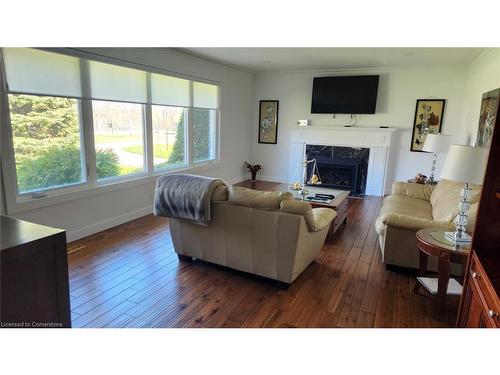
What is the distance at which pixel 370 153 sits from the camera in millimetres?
6492

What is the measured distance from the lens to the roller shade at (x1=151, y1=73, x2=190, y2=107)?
4.70m

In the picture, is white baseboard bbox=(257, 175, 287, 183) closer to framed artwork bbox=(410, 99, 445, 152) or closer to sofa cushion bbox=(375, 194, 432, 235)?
framed artwork bbox=(410, 99, 445, 152)

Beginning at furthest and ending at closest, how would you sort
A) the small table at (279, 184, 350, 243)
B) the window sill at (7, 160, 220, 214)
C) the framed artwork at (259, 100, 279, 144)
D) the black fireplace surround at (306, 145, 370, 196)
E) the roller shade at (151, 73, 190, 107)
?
the framed artwork at (259, 100, 279, 144)
the black fireplace surround at (306, 145, 370, 196)
the roller shade at (151, 73, 190, 107)
the small table at (279, 184, 350, 243)
the window sill at (7, 160, 220, 214)

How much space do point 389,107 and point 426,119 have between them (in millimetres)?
737

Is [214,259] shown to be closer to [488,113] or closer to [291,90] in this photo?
[488,113]

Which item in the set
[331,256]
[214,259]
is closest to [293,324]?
[214,259]

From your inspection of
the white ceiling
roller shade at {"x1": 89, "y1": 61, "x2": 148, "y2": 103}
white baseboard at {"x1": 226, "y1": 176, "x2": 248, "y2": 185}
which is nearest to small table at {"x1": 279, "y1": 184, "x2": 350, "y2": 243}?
the white ceiling

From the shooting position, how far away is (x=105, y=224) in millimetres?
4086

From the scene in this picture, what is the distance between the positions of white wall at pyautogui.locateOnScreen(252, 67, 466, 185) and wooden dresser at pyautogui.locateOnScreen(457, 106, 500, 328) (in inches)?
188

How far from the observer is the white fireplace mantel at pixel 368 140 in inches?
250

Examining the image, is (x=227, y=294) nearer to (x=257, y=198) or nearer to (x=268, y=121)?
(x=257, y=198)

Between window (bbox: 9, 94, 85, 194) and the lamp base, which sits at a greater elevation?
window (bbox: 9, 94, 85, 194)

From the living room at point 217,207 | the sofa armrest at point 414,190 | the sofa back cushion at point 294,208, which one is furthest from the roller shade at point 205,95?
the sofa back cushion at point 294,208

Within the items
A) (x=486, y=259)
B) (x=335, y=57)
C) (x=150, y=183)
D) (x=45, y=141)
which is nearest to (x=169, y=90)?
(x=150, y=183)
